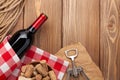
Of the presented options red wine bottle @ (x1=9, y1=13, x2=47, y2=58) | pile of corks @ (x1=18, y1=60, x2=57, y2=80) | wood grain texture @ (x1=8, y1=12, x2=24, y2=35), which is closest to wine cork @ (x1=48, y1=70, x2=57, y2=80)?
pile of corks @ (x1=18, y1=60, x2=57, y2=80)

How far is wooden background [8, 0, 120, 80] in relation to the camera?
3.54 ft

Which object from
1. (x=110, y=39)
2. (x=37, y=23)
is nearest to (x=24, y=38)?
(x=37, y=23)

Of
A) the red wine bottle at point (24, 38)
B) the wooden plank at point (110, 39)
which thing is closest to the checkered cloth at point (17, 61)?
the red wine bottle at point (24, 38)

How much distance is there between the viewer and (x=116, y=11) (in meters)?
1.10

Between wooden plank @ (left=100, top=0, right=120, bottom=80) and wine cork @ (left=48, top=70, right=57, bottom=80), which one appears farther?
wooden plank @ (left=100, top=0, right=120, bottom=80)

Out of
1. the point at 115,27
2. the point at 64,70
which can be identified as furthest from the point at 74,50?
the point at 115,27

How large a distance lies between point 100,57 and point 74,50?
11cm

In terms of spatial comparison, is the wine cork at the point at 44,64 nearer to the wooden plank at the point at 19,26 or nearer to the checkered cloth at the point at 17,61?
the checkered cloth at the point at 17,61

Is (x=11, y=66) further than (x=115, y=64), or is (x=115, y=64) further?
(x=115, y=64)

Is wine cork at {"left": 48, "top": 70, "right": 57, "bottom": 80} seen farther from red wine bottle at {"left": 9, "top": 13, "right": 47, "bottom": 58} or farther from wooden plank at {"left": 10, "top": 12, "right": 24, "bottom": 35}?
wooden plank at {"left": 10, "top": 12, "right": 24, "bottom": 35}

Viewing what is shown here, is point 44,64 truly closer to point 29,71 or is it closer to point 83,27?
point 29,71

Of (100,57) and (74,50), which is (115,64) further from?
(74,50)

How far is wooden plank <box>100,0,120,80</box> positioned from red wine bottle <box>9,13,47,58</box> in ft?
0.82

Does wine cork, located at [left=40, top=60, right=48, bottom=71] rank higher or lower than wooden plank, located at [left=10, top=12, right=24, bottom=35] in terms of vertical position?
lower
